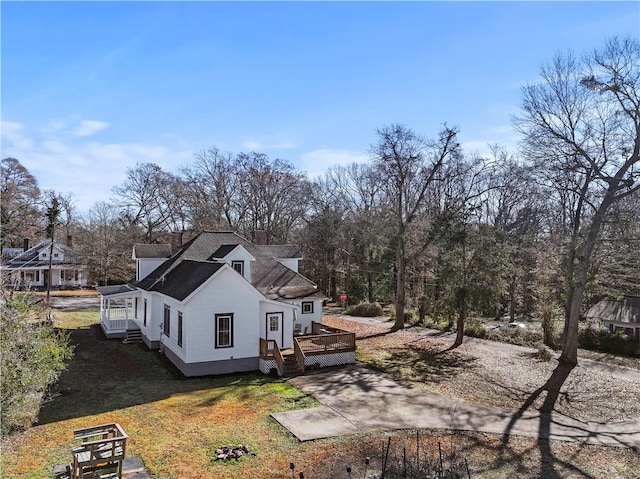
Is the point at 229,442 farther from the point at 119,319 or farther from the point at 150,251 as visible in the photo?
the point at 150,251

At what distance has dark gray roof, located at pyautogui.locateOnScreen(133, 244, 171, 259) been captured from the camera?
87.8 feet

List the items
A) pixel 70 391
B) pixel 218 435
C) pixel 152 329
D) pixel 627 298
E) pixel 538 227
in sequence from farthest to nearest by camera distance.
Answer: pixel 538 227
pixel 627 298
pixel 152 329
pixel 70 391
pixel 218 435

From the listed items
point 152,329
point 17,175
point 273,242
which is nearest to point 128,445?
point 152,329

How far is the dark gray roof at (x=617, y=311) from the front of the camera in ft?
90.0

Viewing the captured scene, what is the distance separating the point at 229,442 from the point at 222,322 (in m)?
7.61

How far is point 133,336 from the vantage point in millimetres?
24719

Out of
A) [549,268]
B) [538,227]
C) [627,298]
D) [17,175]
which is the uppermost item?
[17,175]

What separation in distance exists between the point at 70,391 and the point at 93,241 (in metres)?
34.2

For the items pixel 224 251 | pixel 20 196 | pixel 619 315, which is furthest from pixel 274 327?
pixel 20 196

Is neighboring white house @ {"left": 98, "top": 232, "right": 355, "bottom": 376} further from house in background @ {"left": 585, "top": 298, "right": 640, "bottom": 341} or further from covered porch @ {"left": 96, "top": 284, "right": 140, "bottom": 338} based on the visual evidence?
house in background @ {"left": 585, "top": 298, "right": 640, "bottom": 341}

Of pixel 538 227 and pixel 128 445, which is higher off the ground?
pixel 538 227

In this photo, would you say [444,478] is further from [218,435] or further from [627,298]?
[627,298]

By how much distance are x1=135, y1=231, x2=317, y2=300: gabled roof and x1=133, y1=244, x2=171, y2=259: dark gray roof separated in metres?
0.88

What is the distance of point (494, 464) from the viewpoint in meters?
10.7
